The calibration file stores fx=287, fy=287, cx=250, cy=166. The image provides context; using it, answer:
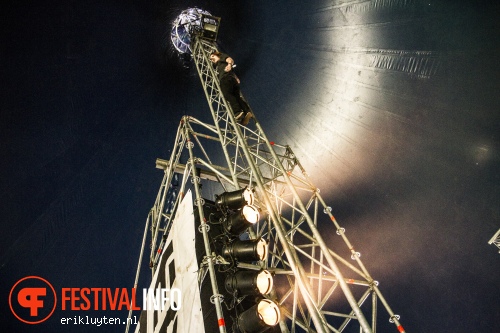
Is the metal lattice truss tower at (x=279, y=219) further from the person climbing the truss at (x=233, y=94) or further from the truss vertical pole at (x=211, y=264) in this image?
the person climbing the truss at (x=233, y=94)

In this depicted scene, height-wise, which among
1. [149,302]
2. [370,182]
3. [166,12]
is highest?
[166,12]

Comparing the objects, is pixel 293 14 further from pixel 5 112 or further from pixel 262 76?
pixel 5 112

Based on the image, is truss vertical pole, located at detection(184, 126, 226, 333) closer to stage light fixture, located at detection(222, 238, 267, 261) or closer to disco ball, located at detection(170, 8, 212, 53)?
stage light fixture, located at detection(222, 238, 267, 261)

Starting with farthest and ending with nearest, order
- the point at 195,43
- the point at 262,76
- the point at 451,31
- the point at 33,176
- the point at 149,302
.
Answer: the point at 262,76 < the point at 33,176 < the point at 195,43 < the point at 451,31 < the point at 149,302

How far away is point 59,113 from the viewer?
766 cm

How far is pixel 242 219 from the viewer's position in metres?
2.77

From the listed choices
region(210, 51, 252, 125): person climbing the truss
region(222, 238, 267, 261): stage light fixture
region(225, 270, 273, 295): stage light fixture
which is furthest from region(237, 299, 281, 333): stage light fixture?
region(210, 51, 252, 125): person climbing the truss

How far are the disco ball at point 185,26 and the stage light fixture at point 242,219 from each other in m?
4.98

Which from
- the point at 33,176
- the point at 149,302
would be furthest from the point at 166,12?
the point at 149,302

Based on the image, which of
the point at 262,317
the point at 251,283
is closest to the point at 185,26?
the point at 251,283

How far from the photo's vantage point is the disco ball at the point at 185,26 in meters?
6.53

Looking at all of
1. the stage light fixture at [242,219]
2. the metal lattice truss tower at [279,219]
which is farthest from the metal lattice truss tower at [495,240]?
the stage light fixture at [242,219]

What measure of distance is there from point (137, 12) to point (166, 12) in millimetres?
927

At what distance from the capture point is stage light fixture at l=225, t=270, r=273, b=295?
2.28 metres
